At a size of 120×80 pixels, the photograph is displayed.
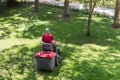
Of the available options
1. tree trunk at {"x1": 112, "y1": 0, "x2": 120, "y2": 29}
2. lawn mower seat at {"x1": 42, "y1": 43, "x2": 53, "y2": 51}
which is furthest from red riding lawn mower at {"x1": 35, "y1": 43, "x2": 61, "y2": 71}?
tree trunk at {"x1": 112, "y1": 0, "x2": 120, "y2": 29}

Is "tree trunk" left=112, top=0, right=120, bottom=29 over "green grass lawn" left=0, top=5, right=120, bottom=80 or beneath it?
over

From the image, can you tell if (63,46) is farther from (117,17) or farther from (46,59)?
(117,17)

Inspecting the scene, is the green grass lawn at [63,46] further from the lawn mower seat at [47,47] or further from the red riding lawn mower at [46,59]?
the lawn mower seat at [47,47]

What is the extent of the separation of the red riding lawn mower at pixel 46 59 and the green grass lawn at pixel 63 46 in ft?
0.97

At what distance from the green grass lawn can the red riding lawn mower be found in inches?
11.6

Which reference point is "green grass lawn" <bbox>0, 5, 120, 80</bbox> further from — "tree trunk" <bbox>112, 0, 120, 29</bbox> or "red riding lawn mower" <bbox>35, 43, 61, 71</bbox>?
"tree trunk" <bbox>112, 0, 120, 29</bbox>

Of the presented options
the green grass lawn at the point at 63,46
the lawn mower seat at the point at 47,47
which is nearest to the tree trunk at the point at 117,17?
the green grass lawn at the point at 63,46

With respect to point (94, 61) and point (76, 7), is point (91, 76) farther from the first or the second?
point (76, 7)

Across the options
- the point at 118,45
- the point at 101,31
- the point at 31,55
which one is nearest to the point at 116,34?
the point at 101,31

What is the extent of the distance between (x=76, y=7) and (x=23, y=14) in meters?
5.68

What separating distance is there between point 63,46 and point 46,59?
14.0ft

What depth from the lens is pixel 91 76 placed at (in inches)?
528

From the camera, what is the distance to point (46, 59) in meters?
13.3

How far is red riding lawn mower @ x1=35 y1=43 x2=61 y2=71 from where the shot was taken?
1330cm
